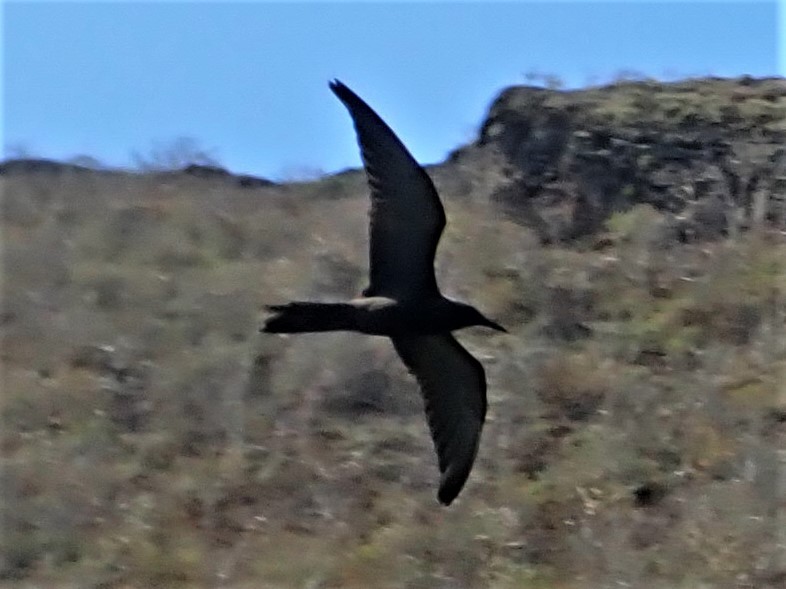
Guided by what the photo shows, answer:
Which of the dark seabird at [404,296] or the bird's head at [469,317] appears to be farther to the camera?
the bird's head at [469,317]

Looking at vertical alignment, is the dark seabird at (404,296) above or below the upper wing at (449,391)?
above

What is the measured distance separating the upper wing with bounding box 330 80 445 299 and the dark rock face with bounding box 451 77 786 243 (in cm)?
760

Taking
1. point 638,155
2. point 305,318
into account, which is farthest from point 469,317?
point 638,155

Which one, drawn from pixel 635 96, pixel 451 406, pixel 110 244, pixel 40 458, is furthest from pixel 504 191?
pixel 451 406

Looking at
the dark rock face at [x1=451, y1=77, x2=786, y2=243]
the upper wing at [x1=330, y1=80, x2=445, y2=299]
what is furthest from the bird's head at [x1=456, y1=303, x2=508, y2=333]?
the dark rock face at [x1=451, y1=77, x2=786, y2=243]

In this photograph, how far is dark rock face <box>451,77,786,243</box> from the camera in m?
14.0

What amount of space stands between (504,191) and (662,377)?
3598 mm

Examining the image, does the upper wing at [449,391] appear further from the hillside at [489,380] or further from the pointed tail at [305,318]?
the hillside at [489,380]

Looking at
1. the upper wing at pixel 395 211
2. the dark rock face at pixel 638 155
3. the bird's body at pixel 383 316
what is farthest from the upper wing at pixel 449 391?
the dark rock face at pixel 638 155

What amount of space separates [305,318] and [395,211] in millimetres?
729

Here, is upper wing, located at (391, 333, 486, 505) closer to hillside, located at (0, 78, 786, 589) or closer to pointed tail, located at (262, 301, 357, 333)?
pointed tail, located at (262, 301, 357, 333)

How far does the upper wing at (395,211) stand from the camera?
20.0 feet

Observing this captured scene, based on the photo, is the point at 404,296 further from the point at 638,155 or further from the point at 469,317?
the point at 638,155

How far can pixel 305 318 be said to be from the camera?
5.75 meters
